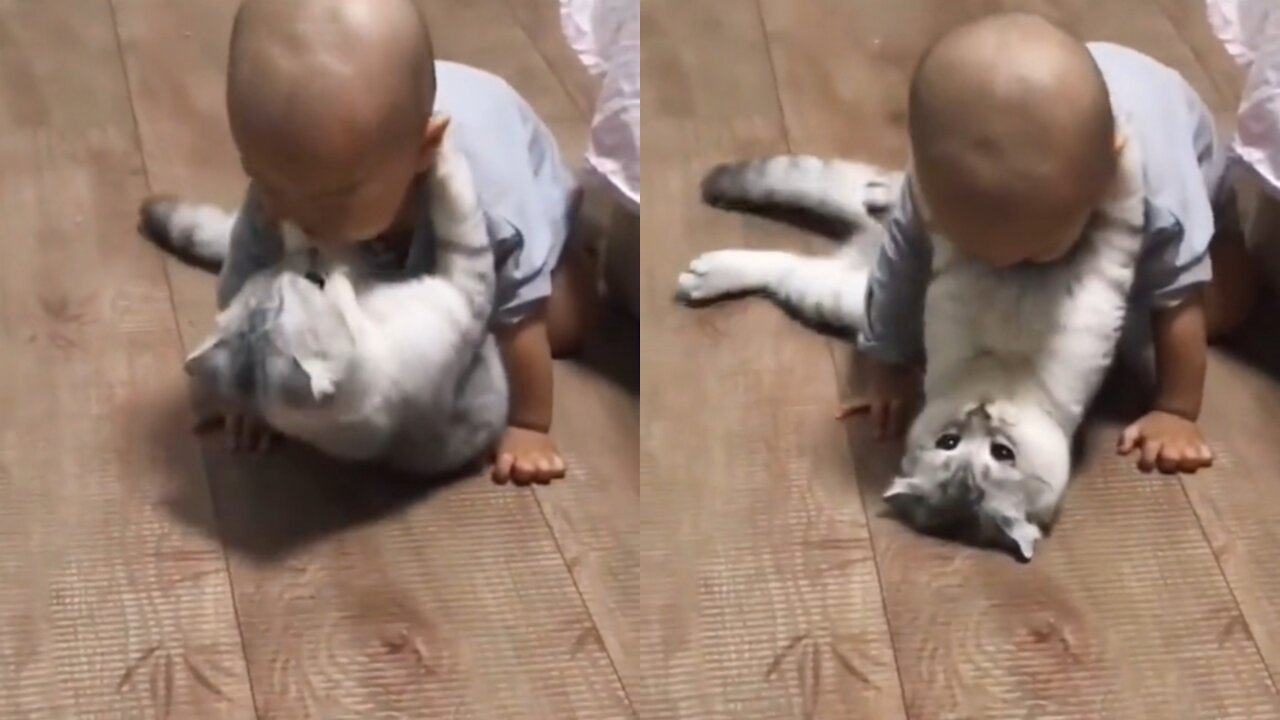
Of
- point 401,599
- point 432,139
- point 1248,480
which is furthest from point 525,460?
point 1248,480

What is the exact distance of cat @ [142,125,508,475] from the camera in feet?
2.80

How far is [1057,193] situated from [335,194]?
396 millimetres

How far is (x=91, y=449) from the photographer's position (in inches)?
39.6

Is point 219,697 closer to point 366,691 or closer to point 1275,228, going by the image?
point 366,691

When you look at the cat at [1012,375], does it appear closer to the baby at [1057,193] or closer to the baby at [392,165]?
the baby at [1057,193]

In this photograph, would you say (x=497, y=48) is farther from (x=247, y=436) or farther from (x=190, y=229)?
(x=247, y=436)

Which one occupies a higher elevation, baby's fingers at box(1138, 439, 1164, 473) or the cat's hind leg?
baby's fingers at box(1138, 439, 1164, 473)

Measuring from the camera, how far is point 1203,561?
95cm

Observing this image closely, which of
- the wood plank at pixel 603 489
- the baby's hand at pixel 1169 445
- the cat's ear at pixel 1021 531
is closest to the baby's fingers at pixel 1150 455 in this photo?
the baby's hand at pixel 1169 445

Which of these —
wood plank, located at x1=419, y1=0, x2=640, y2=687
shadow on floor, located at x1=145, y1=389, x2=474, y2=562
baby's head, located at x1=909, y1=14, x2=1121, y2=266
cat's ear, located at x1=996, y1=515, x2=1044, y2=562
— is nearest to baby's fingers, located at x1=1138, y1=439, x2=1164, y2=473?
cat's ear, located at x1=996, y1=515, x2=1044, y2=562

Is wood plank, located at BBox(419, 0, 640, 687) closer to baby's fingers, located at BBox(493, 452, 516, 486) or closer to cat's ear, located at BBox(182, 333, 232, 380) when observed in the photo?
baby's fingers, located at BBox(493, 452, 516, 486)

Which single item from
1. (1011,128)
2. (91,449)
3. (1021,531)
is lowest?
(91,449)

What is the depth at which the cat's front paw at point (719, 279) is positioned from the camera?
1.12 meters

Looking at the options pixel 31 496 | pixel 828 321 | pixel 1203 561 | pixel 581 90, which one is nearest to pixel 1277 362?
pixel 1203 561
